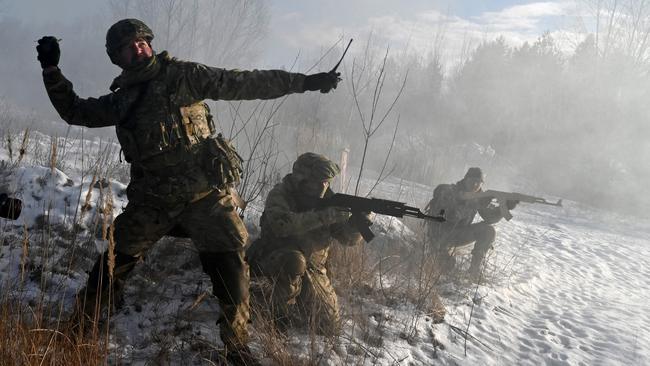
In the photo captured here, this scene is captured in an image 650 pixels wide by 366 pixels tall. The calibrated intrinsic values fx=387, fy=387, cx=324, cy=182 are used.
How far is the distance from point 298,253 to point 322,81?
1.16 metres

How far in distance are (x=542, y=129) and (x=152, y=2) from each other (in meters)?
30.8

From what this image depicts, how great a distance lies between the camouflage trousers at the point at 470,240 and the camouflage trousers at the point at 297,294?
2221 mm

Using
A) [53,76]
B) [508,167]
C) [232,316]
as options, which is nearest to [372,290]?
[232,316]

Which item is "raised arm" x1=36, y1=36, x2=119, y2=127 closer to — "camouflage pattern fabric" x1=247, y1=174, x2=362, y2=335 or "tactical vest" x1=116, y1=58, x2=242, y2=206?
"tactical vest" x1=116, y1=58, x2=242, y2=206

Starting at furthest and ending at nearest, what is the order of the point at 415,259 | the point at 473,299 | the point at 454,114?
the point at 454,114
the point at 415,259
the point at 473,299

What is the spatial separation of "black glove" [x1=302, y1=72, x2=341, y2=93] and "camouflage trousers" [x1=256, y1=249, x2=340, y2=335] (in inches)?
43.9

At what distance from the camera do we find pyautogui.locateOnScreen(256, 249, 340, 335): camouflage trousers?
2465 mm

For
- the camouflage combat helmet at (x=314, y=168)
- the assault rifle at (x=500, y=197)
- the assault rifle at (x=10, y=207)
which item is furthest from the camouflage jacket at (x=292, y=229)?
the assault rifle at (x=500, y=197)

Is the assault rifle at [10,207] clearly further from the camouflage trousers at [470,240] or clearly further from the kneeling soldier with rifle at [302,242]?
the camouflage trousers at [470,240]

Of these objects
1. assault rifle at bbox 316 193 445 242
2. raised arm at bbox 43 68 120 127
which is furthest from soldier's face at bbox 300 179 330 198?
raised arm at bbox 43 68 120 127

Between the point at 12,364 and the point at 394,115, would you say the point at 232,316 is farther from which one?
the point at 394,115

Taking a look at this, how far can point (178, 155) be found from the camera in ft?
6.47

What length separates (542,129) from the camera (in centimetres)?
1947

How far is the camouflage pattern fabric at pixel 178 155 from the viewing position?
1.92m
